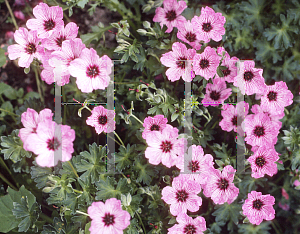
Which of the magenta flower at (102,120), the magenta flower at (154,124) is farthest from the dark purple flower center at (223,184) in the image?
the magenta flower at (102,120)

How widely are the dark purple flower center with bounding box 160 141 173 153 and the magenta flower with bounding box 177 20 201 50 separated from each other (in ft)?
2.06

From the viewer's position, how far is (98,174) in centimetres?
173

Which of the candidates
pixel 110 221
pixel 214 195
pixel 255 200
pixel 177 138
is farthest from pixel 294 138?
pixel 110 221

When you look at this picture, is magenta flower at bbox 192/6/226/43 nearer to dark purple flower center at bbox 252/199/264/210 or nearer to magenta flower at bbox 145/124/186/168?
magenta flower at bbox 145/124/186/168

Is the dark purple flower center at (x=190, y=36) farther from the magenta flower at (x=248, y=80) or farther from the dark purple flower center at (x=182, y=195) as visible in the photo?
the dark purple flower center at (x=182, y=195)

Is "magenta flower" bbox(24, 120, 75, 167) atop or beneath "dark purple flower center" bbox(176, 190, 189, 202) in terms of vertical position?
atop

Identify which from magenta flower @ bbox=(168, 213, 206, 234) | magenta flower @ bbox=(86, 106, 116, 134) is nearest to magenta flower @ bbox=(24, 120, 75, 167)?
magenta flower @ bbox=(86, 106, 116, 134)

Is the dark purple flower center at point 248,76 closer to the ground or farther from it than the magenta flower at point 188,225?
farther from it

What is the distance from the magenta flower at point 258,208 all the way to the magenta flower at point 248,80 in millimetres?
616

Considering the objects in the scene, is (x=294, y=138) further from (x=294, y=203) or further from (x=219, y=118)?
(x=294, y=203)

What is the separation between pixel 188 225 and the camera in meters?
1.66

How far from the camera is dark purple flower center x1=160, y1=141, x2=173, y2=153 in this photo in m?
1.65

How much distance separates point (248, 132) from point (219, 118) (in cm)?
40

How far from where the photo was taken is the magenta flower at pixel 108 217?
145 centimetres
